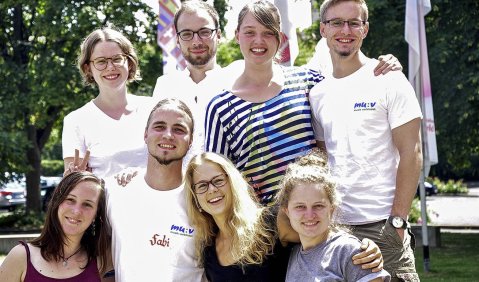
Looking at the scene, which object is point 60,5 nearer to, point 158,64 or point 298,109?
point 158,64

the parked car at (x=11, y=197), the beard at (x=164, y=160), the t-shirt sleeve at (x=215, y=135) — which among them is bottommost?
the parked car at (x=11, y=197)

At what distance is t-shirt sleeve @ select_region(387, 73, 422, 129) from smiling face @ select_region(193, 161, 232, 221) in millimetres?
1030

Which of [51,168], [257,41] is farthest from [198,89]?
[51,168]

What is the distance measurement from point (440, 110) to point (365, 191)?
1221cm

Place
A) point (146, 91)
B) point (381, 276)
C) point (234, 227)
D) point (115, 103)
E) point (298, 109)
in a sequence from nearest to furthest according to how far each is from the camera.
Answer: point (381, 276)
point (234, 227)
point (298, 109)
point (115, 103)
point (146, 91)

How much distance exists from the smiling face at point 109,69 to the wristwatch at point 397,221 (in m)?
2.03

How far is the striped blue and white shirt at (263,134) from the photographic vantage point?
4.81 m

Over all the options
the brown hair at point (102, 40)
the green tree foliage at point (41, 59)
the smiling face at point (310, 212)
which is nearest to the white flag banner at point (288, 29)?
the brown hair at point (102, 40)

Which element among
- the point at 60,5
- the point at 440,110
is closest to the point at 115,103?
the point at 440,110

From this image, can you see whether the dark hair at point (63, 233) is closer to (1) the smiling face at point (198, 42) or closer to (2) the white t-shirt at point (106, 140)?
(2) the white t-shirt at point (106, 140)

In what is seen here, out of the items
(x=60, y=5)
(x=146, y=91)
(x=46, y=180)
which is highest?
(x=60, y=5)

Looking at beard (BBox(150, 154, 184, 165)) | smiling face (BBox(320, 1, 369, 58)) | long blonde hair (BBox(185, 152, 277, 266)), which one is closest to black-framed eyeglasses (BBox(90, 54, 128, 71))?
beard (BBox(150, 154, 184, 165))

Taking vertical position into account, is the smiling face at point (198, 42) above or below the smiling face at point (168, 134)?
above

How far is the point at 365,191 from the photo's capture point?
4695 millimetres
